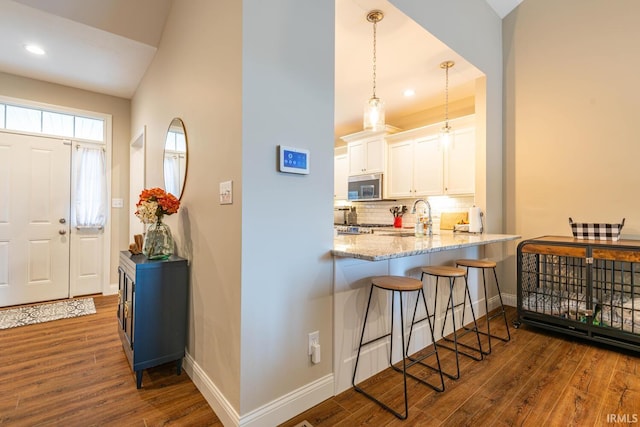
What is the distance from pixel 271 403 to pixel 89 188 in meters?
4.09

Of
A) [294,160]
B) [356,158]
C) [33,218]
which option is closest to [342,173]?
[356,158]

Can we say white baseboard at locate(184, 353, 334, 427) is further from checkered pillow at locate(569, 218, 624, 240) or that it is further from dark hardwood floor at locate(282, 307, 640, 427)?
checkered pillow at locate(569, 218, 624, 240)

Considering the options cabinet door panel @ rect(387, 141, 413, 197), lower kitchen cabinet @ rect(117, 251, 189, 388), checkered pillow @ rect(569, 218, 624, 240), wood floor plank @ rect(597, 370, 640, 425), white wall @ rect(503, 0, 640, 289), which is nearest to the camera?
wood floor plank @ rect(597, 370, 640, 425)

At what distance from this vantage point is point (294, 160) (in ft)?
5.54

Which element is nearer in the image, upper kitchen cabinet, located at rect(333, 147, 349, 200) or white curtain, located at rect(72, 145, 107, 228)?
white curtain, located at rect(72, 145, 107, 228)

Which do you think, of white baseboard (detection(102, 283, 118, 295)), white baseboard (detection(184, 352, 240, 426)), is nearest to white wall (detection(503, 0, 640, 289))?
white baseboard (detection(184, 352, 240, 426))

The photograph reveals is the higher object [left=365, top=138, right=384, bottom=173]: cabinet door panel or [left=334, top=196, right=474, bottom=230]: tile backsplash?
[left=365, top=138, right=384, bottom=173]: cabinet door panel

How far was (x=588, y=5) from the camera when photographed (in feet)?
10.2

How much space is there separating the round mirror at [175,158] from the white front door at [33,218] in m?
2.33

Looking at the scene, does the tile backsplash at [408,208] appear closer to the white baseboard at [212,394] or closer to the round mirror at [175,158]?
the round mirror at [175,158]

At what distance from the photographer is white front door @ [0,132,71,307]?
3625 mm

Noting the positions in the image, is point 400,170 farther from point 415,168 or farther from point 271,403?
point 271,403

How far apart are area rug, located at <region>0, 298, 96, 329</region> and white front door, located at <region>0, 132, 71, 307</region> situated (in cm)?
28

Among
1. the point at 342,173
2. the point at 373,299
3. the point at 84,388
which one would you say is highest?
the point at 342,173
